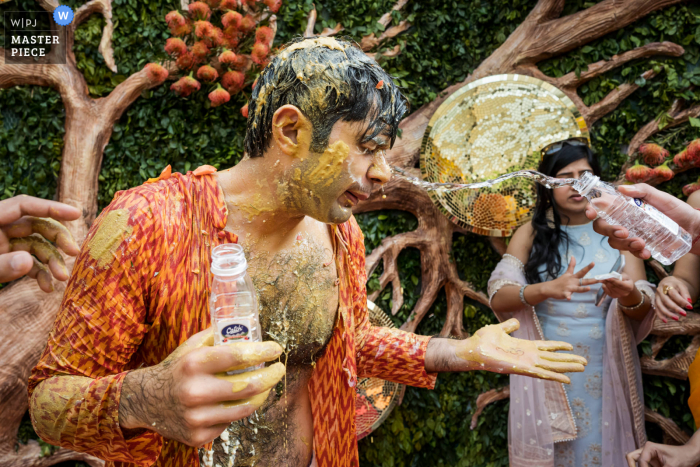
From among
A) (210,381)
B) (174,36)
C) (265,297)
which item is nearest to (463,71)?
(174,36)

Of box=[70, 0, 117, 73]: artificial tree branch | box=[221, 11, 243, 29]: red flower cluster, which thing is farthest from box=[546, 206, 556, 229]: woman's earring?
box=[70, 0, 117, 73]: artificial tree branch

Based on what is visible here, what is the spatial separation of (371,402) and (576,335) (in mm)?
1218

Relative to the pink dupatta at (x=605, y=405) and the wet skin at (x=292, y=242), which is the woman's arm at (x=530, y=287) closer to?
the pink dupatta at (x=605, y=405)

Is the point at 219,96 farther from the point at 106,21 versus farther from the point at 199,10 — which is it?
the point at 106,21

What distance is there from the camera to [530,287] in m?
2.66

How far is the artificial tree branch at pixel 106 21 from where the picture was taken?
9.90ft

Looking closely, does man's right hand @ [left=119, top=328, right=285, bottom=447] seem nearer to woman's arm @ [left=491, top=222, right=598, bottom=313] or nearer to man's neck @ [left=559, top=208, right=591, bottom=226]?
woman's arm @ [left=491, top=222, right=598, bottom=313]

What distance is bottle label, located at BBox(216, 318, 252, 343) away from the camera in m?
0.90

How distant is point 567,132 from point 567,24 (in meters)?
0.73

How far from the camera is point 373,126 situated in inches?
53.8

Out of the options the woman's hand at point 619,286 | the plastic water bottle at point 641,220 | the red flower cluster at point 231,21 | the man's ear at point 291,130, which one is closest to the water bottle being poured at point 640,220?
the plastic water bottle at point 641,220

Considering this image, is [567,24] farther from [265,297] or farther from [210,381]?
[210,381]

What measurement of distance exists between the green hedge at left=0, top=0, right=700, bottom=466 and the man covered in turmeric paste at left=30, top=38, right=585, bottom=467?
178cm

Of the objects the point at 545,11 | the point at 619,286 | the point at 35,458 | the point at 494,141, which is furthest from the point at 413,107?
the point at 35,458
